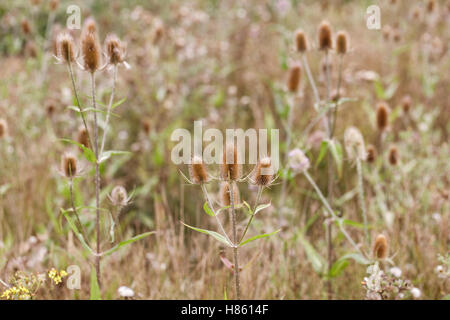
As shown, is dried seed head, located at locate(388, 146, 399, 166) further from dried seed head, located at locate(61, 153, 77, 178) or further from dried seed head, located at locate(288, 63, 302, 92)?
dried seed head, located at locate(61, 153, 77, 178)

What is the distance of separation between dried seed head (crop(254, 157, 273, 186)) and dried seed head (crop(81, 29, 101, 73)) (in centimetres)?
69

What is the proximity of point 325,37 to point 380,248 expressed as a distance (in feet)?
3.26

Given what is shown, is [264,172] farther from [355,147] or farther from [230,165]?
[355,147]

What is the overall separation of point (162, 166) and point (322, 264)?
1.67m

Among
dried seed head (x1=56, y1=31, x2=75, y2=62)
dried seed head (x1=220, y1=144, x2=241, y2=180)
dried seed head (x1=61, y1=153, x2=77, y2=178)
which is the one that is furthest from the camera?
dried seed head (x1=61, y1=153, x2=77, y2=178)

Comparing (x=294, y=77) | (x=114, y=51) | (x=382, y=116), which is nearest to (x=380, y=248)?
(x=382, y=116)

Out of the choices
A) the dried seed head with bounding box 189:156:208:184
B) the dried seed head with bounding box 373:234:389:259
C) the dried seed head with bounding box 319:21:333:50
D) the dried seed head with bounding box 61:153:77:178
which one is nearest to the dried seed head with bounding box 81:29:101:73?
the dried seed head with bounding box 61:153:77:178

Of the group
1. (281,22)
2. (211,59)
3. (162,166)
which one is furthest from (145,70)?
(281,22)

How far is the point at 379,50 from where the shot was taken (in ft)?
16.3

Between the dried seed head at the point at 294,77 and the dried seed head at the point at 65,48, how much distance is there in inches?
55.4

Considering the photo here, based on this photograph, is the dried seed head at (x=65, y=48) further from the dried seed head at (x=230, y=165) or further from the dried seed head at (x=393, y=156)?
the dried seed head at (x=393, y=156)

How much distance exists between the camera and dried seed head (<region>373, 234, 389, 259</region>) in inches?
73.0

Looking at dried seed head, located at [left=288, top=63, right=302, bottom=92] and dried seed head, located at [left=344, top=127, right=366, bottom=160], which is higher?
dried seed head, located at [left=288, top=63, right=302, bottom=92]

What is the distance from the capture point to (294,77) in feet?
8.79
